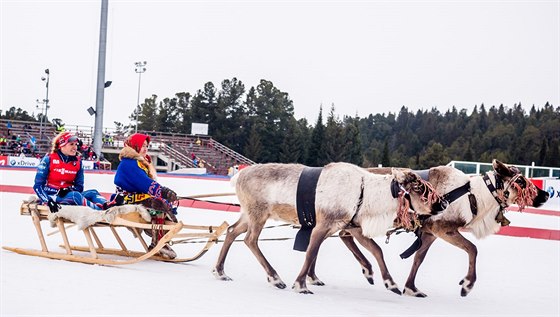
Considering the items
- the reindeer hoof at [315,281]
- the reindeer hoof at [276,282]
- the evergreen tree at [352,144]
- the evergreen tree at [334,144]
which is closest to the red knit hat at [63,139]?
the reindeer hoof at [276,282]

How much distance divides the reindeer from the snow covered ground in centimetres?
43

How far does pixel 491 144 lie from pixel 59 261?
343ft

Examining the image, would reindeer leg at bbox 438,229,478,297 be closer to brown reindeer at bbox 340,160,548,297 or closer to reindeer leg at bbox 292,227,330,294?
brown reindeer at bbox 340,160,548,297

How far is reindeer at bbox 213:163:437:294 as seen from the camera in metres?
6.83

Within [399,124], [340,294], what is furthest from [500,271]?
[399,124]

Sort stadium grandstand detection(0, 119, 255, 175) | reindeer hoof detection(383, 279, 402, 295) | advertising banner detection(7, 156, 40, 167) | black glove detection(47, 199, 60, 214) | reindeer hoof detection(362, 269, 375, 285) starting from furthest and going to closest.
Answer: stadium grandstand detection(0, 119, 255, 175)
advertising banner detection(7, 156, 40, 167)
black glove detection(47, 199, 60, 214)
reindeer hoof detection(362, 269, 375, 285)
reindeer hoof detection(383, 279, 402, 295)

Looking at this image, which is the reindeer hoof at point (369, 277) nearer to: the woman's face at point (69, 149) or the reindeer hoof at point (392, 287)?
the reindeer hoof at point (392, 287)

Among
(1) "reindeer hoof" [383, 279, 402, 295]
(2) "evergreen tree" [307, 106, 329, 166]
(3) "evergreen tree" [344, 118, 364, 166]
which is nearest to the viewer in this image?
(1) "reindeer hoof" [383, 279, 402, 295]

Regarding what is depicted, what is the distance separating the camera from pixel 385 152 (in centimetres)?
7962

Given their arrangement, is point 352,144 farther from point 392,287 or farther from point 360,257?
point 392,287

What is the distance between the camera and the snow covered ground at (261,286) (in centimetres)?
583

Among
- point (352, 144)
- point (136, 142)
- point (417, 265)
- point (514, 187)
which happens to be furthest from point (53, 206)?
point (352, 144)

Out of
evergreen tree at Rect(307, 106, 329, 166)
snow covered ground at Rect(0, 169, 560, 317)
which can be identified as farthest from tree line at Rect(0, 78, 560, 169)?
snow covered ground at Rect(0, 169, 560, 317)

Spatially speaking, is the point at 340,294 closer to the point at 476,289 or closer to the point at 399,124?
the point at 476,289
